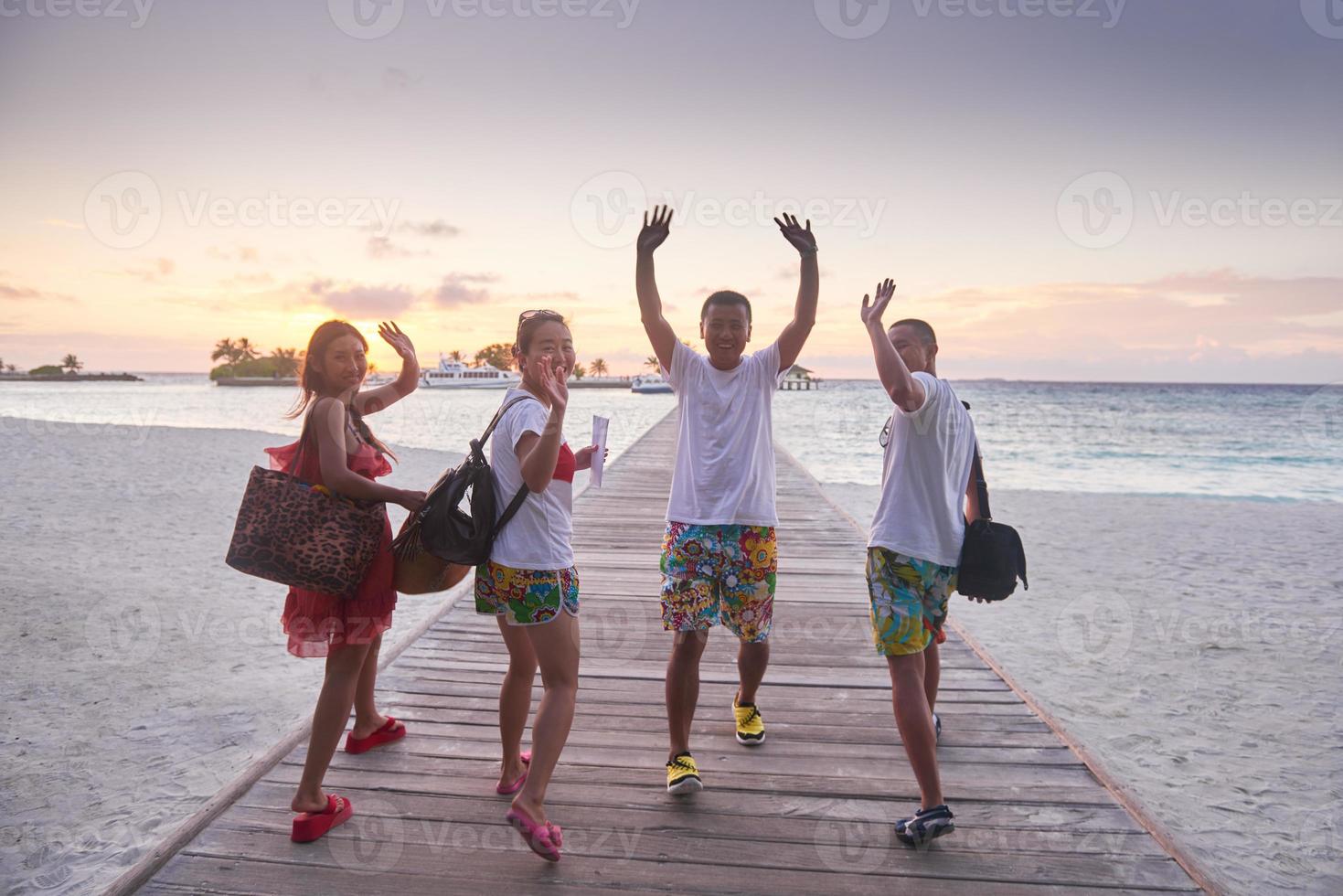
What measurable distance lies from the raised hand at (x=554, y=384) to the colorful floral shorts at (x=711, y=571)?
2.53ft

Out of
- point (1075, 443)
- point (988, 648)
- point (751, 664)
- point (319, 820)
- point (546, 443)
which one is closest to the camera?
point (546, 443)

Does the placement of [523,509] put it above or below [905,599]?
above

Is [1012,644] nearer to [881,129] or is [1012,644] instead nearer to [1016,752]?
[1016,752]

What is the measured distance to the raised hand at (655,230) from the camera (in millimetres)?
2777

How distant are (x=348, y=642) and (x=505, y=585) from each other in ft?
2.01

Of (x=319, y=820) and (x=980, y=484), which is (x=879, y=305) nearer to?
(x=980, y=484)

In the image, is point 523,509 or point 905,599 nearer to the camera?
point 523,509

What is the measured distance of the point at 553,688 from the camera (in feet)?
7.95

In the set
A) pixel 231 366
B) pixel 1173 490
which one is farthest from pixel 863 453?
pixel 231 366

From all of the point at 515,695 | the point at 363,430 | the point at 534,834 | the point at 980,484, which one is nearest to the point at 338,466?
the point at 363,430

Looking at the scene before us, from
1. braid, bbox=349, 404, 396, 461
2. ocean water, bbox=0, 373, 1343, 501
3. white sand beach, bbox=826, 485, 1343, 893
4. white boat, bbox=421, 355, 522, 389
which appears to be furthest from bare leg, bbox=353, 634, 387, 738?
white boat, bbox=421, 355, 522, 389

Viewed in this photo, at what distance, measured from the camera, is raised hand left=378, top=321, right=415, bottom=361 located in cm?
310

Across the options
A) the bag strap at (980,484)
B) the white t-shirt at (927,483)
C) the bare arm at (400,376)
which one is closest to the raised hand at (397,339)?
the bare arm at (400,376)

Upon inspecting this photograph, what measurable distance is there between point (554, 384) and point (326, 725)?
4.52 ft
